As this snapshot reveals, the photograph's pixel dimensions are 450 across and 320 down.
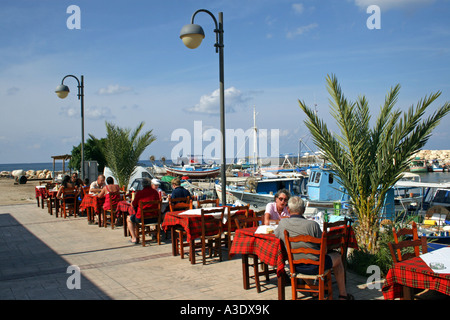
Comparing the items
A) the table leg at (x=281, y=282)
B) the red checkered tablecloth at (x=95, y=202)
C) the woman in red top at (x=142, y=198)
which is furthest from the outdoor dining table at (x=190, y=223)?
the red checkered tablecloth at (x=95, y=202)

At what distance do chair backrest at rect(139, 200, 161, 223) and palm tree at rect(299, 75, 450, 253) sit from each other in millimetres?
3672

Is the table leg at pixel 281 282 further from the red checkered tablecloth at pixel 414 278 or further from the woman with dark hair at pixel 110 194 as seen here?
the woman with dark hair at pixel 110 194

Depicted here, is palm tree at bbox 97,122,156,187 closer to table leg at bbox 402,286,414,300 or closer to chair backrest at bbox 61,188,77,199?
chair backrest at bbox 61,188,77,199

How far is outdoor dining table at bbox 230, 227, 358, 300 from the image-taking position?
15.7 ft

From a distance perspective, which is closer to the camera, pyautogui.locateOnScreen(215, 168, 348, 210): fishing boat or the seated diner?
the seated diner

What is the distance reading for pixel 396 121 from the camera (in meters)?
7.14

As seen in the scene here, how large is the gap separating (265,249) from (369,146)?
3312mm

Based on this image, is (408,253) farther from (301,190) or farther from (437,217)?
(301,190)

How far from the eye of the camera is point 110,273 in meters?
6.49

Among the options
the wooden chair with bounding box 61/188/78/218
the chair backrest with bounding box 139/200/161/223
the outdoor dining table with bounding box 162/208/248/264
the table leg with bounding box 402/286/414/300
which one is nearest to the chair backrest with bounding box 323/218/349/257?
the table leg with bounding box 402/286/414/300

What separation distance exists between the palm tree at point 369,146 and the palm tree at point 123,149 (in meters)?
11.6

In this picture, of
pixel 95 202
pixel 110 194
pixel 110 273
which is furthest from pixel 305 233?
pixel 95 202
